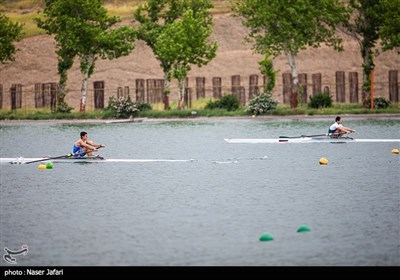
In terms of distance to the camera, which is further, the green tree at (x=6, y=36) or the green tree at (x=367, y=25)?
the green tree at (x=6, y=36)

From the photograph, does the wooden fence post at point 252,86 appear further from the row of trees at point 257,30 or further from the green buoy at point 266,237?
the green buoy at point 266,237

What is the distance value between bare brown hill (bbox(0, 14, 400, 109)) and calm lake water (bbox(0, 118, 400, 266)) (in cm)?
8218

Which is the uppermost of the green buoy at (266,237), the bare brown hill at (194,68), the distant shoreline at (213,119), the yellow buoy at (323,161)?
the bare brown hill at (194,68)

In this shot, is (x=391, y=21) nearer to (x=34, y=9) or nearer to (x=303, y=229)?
(x=303, y=229)

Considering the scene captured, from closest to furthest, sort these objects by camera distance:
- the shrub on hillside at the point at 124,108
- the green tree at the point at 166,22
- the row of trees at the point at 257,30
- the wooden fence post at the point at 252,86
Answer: the shrub on hillside at the point at 124,108 → the row of trees at the point at 257,30 → the green tree at the point at 166,22 → the wooden fence post at the point at 252,86

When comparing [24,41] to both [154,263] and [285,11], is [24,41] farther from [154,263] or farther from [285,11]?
[154,263]

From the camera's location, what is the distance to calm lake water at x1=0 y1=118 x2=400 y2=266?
23078mm

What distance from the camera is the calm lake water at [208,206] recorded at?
23.1 metres

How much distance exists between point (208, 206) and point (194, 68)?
11261 cm

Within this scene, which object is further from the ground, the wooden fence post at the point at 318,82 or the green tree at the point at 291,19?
the green tree at the point at 291,19

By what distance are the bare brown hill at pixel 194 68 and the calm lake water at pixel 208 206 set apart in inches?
3235

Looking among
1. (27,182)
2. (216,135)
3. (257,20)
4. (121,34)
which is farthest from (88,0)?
(27,182)

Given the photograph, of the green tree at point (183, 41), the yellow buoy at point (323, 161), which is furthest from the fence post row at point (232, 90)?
the yellow buoy at point (323, 161)

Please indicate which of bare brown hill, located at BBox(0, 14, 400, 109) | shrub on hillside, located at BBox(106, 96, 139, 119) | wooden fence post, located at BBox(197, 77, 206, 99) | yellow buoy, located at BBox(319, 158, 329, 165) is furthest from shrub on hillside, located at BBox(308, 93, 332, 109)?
yellow buoy, located at BBox(319, 158, 329, 165)
